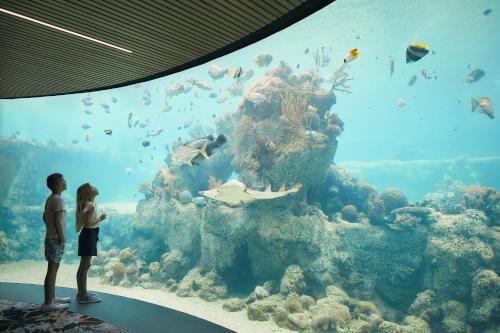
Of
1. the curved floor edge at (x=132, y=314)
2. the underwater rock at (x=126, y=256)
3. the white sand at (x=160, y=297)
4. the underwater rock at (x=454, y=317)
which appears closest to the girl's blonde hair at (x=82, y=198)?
the curved floor edge at (x=132, y=314)

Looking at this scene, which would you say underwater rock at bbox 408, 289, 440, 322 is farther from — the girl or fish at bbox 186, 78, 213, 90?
fish at bbox 186, 78, 213, 90

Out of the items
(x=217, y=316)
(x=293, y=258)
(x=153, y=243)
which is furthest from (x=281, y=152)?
(x=153, y=243)

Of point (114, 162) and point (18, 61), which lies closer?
point (18, 61)

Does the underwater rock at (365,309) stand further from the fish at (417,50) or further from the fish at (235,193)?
the fish at (417,50)

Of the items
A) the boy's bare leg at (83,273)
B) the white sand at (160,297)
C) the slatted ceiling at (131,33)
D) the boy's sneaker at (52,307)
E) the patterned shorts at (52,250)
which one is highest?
the slatted ceiling at (131,33)

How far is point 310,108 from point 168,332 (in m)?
9.33

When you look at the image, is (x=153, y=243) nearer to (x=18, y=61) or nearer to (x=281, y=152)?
(x=281, y=152)

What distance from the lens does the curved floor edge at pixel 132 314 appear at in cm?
352

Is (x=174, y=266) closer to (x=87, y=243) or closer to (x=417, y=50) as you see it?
(x=87, y=243)

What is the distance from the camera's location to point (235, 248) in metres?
9.28

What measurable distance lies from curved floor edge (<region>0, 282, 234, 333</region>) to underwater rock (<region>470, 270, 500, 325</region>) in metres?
6.87

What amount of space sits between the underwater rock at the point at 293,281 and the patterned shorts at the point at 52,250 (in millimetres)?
5846

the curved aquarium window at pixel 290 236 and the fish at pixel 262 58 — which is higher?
the fish at pixel 262 58

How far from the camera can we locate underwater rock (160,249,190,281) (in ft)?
33.1
